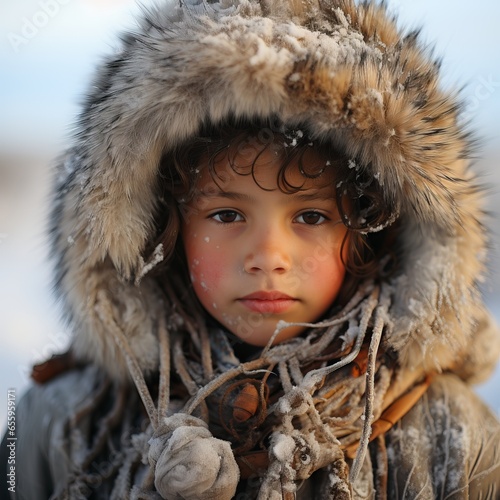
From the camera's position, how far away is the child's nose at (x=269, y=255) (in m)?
0.93

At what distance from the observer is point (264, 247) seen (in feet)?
3.08

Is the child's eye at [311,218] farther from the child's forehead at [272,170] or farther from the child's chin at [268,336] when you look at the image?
the child's chin at [268,336]

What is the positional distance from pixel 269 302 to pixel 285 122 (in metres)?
0.32

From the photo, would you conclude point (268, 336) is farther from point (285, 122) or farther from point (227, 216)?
point (285, 122)

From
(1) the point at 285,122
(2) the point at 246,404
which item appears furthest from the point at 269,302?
(1) the point at 285,122

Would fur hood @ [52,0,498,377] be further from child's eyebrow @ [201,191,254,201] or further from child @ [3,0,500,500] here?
child's eyebrow @ [201,191,254,201]

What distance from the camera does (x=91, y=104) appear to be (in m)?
0.99

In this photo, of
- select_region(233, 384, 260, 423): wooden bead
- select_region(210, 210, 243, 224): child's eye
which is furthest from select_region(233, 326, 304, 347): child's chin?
select_region(210, 210, 243, 224): child's eye

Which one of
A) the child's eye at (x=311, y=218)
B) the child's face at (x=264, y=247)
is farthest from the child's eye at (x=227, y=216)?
the child's eye at (x=311, y=218)

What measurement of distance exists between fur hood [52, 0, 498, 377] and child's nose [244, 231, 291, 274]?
0.19 meters

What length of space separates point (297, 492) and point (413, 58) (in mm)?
780

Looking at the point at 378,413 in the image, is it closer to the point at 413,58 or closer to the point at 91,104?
the point at 413,58

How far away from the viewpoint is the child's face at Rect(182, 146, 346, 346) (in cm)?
95

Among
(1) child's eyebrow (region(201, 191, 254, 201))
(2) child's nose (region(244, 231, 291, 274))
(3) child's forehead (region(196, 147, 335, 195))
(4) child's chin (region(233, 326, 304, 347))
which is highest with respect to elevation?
(3) child's forehead (region(196, 147, 335, 195))
